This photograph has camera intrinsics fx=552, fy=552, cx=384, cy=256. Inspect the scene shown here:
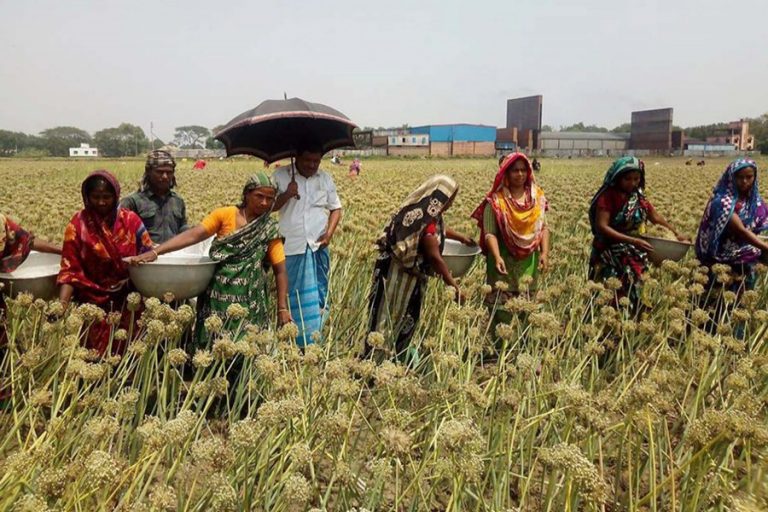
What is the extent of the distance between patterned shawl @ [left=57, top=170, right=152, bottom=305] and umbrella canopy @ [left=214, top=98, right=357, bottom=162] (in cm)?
92

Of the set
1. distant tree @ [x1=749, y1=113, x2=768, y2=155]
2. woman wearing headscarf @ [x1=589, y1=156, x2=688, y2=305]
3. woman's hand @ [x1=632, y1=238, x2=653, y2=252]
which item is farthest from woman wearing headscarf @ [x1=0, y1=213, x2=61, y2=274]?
distant tree @ [x1=749, y1=113, x2=768, y2=155]

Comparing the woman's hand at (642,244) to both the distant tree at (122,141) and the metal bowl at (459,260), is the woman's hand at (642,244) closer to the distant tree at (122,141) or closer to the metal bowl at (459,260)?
the metal bowl at (459,260)

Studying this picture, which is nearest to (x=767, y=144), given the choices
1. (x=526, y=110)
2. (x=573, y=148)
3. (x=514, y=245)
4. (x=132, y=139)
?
(x=573, y=148)

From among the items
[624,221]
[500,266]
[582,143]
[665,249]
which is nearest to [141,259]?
[500,266]

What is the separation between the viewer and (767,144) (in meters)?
64.6

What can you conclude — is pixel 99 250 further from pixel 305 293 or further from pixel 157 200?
pixel 305 293

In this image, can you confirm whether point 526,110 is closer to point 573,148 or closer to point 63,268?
point 573,148

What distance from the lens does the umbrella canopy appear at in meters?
3.66

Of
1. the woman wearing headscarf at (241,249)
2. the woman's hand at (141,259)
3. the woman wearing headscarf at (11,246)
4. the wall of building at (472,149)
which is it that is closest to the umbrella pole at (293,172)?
the woman wearing headscarf at (241,249)

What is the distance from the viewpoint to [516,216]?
154 inches

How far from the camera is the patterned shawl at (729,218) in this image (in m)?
4.20

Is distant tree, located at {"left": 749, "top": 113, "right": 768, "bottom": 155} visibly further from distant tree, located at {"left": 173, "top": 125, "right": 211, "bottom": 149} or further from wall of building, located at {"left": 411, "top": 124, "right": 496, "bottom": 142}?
distant tree, located at {"left": 173, "top": 125, "right": 211, "bottom": 149}

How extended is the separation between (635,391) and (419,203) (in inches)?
68.6

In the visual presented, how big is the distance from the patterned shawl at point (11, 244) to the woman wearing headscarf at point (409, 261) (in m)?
1.96
